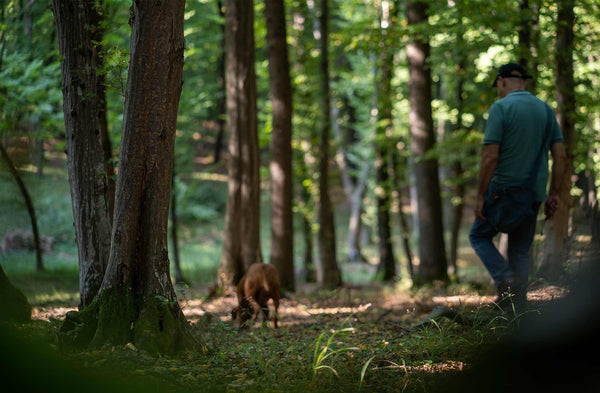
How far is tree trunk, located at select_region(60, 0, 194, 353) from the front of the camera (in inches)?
176

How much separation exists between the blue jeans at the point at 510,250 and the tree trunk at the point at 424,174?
7.40 metres

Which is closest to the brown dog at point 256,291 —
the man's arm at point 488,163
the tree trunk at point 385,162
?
the man's arm at point 488,163

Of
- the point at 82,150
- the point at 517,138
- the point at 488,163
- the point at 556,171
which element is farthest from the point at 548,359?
the point at 82,150

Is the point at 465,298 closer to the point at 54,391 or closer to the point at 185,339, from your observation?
the point at 185,339

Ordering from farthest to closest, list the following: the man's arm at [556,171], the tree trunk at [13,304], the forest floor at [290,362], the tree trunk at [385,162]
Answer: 1. the tree trunk at [385,162]
2. the man's arm at [556,171]
3. the tree trunk at [13,304]
4. the forest floor at [290,362]

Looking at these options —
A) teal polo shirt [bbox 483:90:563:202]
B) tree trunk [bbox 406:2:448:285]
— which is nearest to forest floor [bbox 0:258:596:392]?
teal polo shirt [bbox 483:90:563:202]

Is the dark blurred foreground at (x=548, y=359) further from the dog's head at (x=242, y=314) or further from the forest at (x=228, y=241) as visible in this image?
the dog's head at (x=242, y=314)

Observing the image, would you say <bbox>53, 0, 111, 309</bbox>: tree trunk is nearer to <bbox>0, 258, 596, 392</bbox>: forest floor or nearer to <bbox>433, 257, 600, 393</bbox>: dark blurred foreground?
<bbox>0, 258, 596, 392</bbox>: forest floor

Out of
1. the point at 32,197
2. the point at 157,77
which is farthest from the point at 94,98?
the point at 32,197

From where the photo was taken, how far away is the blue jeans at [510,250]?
5.49 m

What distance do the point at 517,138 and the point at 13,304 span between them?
5.46 m

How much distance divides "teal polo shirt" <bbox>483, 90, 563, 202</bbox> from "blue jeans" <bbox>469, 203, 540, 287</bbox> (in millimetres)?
358

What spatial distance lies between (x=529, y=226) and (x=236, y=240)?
23.9ft

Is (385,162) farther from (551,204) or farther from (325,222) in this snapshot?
(551,204)
